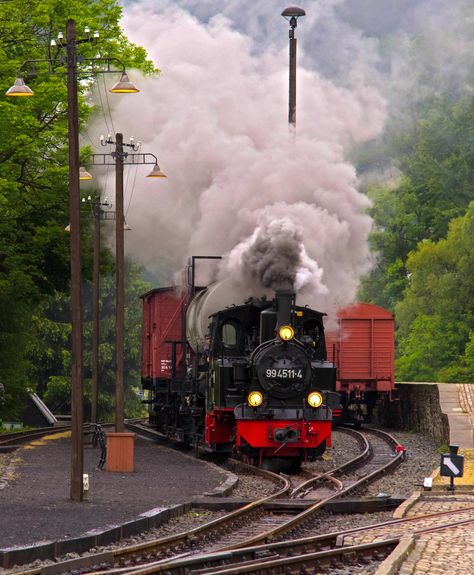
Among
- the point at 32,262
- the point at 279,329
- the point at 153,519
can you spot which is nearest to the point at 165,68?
the point at 32,262

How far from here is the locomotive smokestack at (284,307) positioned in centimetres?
2161

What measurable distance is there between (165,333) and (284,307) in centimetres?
1040

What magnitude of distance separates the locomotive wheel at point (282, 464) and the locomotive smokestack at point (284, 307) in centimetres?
313

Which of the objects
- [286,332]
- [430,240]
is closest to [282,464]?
[286,332]

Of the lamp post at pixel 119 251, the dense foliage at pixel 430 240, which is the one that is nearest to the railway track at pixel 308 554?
the lamp post at pixel 119 251

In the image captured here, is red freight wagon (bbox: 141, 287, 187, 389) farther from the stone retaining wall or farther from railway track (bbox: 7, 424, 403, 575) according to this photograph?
railway track (bbox: 7, 424, 403, 575)

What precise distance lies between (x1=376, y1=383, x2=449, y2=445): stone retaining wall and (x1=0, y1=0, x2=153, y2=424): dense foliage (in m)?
11.1

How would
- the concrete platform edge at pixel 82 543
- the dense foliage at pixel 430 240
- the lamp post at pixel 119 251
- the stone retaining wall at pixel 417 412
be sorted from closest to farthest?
the concrete platform edge at pixel 82 543, the lamp post at pixel 119 251, the stone retaining wall at pixel 417 412, the dense foliage at pixel 430 240

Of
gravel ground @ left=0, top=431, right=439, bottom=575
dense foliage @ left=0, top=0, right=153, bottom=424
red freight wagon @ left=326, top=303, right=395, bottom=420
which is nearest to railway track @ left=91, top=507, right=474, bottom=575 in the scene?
gravel ground @ left=0, top=431, right=439, bottom=575

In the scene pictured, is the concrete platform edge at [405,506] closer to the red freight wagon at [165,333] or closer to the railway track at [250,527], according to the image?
the railway track at [250,527]

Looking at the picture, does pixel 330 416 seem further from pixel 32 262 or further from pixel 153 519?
pixel 32 262

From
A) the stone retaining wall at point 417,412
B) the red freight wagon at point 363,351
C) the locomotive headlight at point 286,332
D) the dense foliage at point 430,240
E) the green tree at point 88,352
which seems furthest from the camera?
the green tree at point 88,352

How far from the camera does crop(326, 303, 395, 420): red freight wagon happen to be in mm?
37906

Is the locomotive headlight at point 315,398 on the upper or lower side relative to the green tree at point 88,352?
lower
